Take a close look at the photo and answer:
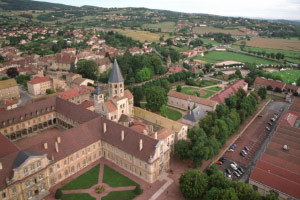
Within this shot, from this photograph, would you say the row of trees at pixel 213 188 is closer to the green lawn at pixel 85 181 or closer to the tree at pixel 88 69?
the green lawn at pixel 85 181

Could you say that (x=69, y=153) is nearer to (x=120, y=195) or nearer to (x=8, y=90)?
(x=120, y=195)

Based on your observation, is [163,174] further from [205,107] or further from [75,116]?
[205,107]

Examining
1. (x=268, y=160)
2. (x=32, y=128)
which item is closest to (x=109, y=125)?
(x=32, y=128)

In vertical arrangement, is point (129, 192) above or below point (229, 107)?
below

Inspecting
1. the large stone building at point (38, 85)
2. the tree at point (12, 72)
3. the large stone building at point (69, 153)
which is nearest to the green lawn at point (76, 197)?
the large stone building at point (69, 153)

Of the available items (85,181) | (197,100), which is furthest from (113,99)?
(197,100)

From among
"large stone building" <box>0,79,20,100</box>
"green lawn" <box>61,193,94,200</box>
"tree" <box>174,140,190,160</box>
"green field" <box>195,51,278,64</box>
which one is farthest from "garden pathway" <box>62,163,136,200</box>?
"green field" <box>195,51,278,64</box>

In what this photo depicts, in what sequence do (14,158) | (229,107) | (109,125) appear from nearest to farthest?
(14,158)
(109,125)
(229,107)

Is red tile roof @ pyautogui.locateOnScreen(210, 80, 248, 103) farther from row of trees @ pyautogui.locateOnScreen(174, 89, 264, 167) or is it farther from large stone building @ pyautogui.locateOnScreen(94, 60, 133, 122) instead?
large stone building @ pyautogui.locateOnScreen(94, 60, 133, 122)
